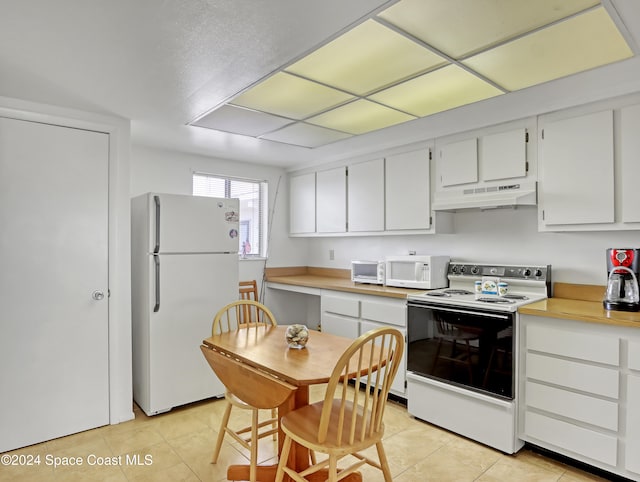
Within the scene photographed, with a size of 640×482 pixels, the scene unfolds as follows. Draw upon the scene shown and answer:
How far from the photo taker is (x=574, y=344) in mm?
2264

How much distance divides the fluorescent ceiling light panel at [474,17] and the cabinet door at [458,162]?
4.28 ft

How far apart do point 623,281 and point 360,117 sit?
201cm

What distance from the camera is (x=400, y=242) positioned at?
13.1 ft

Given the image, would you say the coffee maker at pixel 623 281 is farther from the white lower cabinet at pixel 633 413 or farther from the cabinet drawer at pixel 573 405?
the cabinet drawer at pixel 573 405

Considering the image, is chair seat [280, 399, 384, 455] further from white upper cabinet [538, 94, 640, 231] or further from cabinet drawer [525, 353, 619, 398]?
white upper cabinet [538, 94, 640, 231]

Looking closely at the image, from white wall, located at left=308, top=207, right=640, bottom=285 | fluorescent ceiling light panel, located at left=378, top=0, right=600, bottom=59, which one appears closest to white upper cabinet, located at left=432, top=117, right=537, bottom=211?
white wall, located at left=308, top=207, right=640, bottom=285

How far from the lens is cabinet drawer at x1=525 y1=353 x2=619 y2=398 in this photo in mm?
2150

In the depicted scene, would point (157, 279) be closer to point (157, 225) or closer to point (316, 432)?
point (157, 225)

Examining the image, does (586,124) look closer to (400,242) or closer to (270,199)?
(400,242)

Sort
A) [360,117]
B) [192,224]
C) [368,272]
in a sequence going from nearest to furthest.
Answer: [360,117] < [192,224] < [368,272]

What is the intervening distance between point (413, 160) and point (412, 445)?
2266mm

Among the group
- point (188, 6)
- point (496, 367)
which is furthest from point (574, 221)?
point (188, 6)

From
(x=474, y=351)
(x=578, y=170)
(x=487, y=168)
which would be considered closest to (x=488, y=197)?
(x=487, y=168)

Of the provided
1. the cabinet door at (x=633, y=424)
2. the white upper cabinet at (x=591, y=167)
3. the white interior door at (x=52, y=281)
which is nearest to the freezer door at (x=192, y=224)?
the white interior door at (x=52, y=281)
